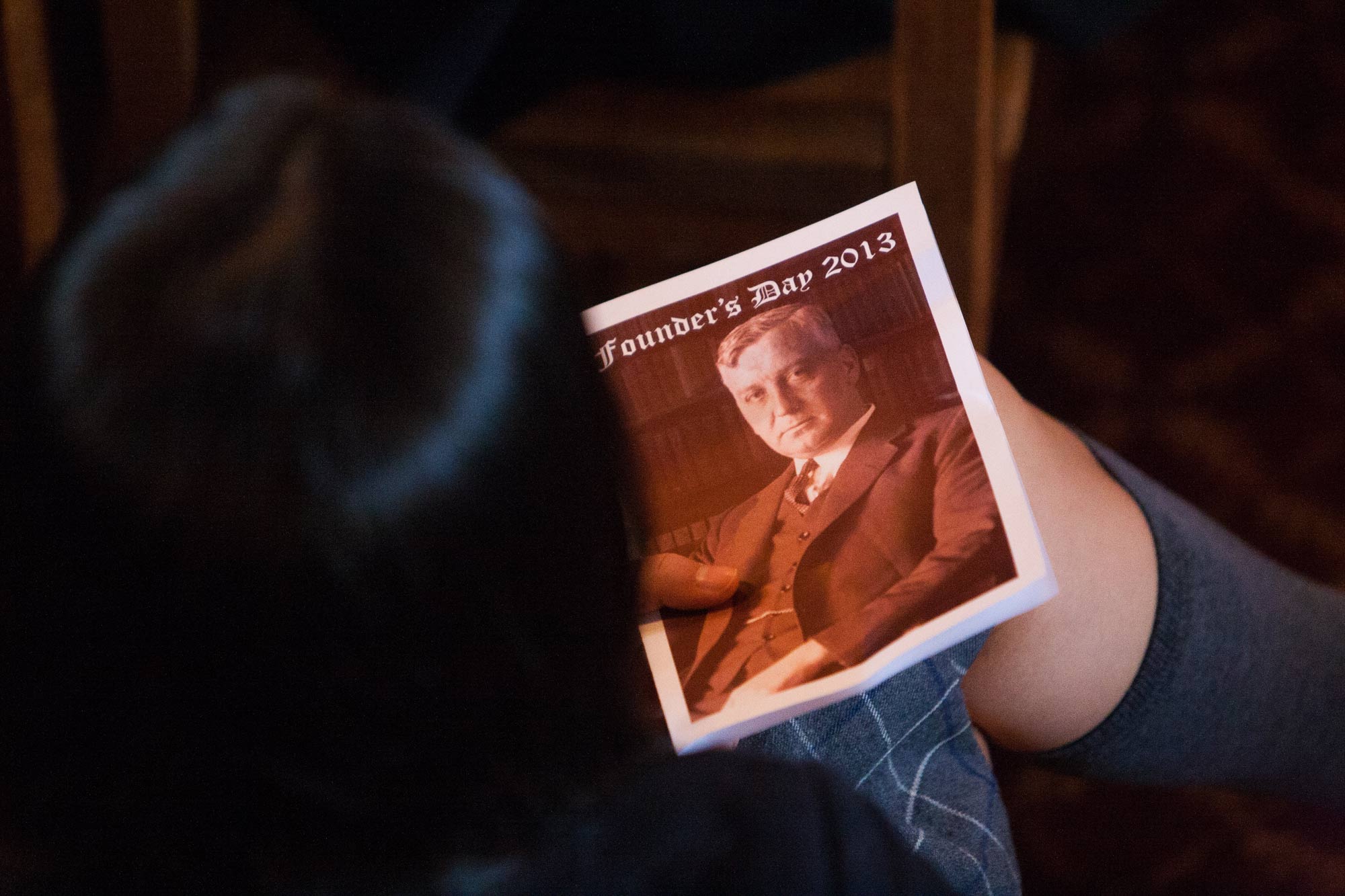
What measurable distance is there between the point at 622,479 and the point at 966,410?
24cm

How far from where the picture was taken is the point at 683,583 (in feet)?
1.71

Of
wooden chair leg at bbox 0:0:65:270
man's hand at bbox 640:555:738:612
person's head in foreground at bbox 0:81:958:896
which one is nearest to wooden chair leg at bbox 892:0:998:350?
man's hand at bbox 640:555:738:612

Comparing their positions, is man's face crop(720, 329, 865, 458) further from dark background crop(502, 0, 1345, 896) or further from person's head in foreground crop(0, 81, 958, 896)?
dark background crop(502, 0, 1345, 896)

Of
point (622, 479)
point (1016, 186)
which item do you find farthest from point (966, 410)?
point (1016, 186)

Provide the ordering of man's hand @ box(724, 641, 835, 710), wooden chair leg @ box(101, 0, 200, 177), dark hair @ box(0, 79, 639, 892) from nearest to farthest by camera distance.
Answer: dark hair @ box(0, 79, 639, 892) < man's hand @ box(724, 641, 835, 710) < wooden chair leg @ box(101, 0, 200, 177)

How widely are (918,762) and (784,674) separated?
113mm

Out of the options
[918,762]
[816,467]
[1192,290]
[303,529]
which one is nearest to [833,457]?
[816,467]

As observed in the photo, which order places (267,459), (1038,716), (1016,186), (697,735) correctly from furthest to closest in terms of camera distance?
(1016,186), (1038,716), (697,735), (267,459)

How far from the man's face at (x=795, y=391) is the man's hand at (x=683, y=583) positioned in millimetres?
65

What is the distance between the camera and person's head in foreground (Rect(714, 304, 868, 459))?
52cm

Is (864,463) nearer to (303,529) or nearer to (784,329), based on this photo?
(784,329)

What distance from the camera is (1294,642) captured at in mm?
698

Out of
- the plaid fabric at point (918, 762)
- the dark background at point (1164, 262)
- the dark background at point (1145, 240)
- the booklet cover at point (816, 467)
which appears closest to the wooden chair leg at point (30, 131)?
the dark background at point (1145, 240)

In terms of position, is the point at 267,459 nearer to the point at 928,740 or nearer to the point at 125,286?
the point at 125,286
